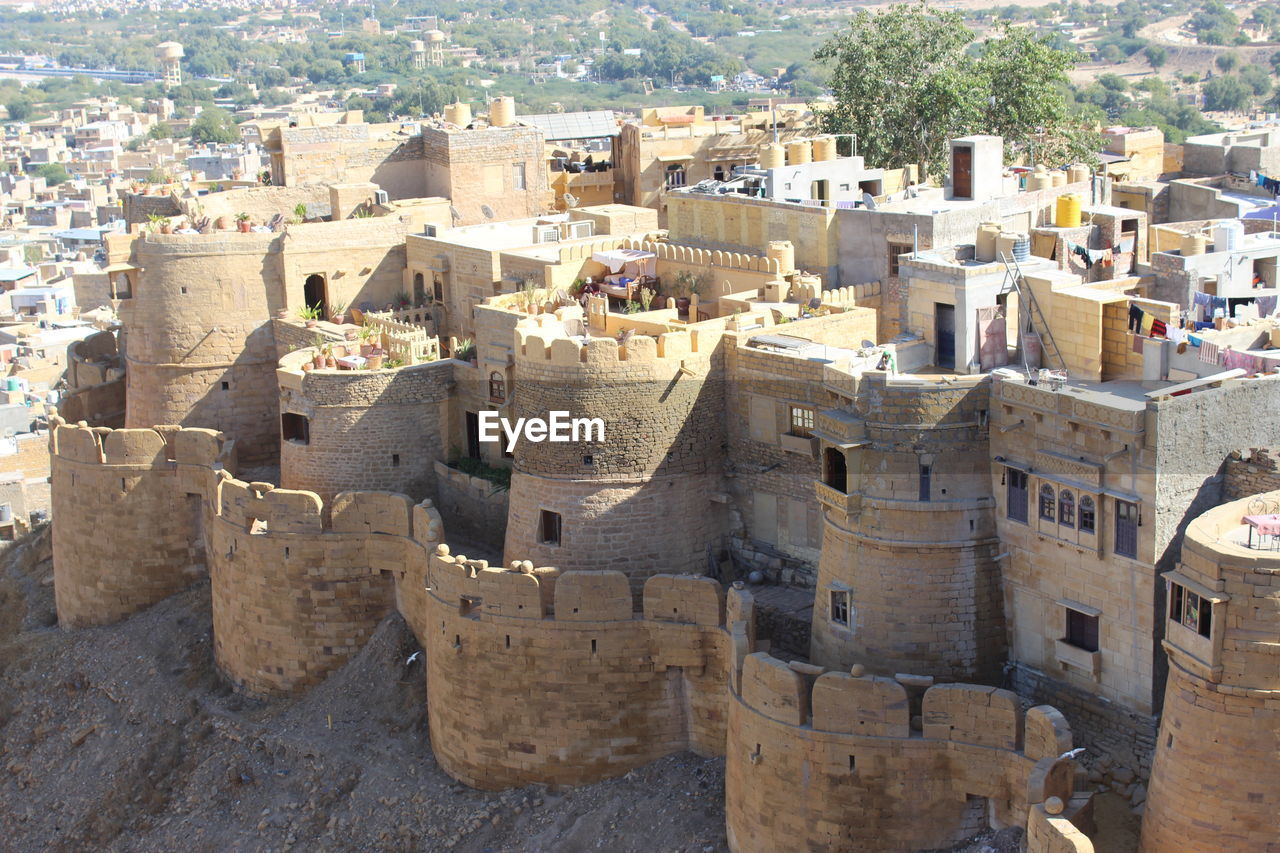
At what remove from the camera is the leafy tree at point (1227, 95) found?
140500 mm

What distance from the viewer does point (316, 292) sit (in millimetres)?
40438

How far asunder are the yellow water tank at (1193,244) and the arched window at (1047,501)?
19.7ft

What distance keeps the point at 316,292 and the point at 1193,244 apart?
17.1 meters

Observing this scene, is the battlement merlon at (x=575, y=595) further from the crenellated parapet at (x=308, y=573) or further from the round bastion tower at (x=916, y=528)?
the crenellated parapet at (x=308, y=573)

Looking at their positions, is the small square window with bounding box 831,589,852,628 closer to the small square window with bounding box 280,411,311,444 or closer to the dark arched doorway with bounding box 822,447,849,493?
the dark arched doorway with bounding box 822,447,849,493

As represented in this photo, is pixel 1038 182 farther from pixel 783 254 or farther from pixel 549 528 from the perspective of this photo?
pixel 549 528

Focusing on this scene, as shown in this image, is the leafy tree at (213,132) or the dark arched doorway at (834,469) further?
the leafy tree at (213,132)

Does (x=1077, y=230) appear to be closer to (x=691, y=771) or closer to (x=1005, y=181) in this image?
(x=1005, y=181)

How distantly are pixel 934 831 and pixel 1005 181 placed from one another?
1504 centimetres

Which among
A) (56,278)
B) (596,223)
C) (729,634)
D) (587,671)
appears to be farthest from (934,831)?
(56,278)

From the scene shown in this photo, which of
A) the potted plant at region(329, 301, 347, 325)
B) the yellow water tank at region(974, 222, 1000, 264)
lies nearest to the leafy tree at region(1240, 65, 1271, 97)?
the potted plant at region(329, 301, 347, 325)

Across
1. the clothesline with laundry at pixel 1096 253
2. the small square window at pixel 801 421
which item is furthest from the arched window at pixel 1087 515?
the clothesline with laundry at pixel 1096 253

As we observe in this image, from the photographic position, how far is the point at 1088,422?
25.2m

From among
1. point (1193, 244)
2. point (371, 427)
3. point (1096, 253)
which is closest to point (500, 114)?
point (371, 427)
